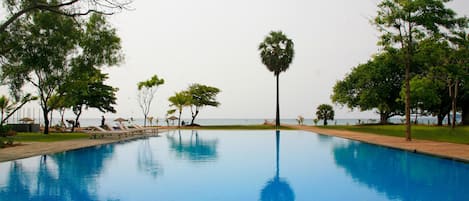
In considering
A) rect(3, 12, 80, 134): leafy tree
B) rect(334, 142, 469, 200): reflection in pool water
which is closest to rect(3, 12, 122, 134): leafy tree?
rect(3, 12, 80, 134): leafy tree

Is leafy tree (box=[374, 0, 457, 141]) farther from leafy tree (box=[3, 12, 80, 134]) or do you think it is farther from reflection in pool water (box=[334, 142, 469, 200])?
leafy tree (box=[3, 12, 80, 134])

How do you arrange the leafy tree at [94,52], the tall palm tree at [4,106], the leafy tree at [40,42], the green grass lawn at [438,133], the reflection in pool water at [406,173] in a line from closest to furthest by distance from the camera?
the reflection in pool water at [406,173]
the leafy tree at [40,42]
the green grass lawn at [438,133]
the leafy tree at [94,52]
the tall palm tree at [4,106]

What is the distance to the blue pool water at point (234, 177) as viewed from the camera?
815cm

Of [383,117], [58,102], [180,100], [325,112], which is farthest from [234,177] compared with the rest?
[383,117]

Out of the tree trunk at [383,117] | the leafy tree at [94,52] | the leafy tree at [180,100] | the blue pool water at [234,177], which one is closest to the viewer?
the blue pool water at [234,177]

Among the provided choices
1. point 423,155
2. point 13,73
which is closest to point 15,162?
point 13,73

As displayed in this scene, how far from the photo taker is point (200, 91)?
47000mm

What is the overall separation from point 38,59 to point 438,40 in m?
19.0

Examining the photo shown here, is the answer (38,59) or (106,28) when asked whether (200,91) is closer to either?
(106,28)

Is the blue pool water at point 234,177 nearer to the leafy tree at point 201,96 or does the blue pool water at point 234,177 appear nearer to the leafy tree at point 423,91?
the leafy tree at point 423,91

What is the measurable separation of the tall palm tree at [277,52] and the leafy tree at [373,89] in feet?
30.9

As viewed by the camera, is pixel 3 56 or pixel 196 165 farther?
pixel 3 56

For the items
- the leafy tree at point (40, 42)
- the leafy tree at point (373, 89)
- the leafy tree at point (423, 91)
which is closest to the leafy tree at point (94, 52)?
the leafy tree at point (40, 42)

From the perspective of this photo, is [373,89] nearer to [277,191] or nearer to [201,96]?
[201,96]
